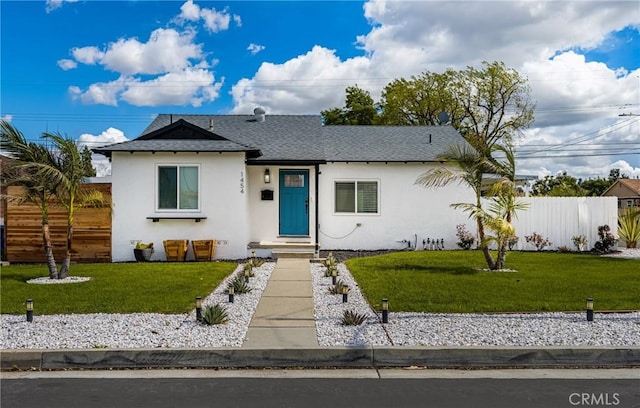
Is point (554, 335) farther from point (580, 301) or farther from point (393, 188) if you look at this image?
point (393, 188)

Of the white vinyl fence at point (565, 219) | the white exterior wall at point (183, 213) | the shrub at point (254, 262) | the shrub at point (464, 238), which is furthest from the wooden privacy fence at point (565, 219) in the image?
the white exterior wall at point (183, 213)

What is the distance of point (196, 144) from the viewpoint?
15.3m

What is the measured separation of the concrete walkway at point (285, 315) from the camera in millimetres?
6734

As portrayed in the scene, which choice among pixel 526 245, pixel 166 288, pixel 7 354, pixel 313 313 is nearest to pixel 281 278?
pixel 166 288

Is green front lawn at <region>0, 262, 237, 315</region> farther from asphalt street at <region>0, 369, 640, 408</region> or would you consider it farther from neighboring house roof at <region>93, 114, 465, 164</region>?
neighboring house roof at <region>93, 114, 465, 164</region>

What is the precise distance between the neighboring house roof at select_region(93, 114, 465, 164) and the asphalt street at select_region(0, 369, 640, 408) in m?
9.69

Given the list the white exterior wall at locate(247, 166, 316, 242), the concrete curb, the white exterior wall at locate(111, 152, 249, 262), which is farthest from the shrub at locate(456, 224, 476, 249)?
the concrete curb

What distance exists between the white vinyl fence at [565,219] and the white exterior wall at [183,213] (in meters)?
9.43

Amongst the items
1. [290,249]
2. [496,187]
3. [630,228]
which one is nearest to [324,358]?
[496,187]

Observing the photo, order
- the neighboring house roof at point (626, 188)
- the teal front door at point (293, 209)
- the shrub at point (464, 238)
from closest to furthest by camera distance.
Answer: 1. the teal front door at point (293, 209)
2. the shrub at point (464, 238)
3. the neighboring house roof at point (626, 188)

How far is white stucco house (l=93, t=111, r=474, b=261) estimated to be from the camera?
15148 mm

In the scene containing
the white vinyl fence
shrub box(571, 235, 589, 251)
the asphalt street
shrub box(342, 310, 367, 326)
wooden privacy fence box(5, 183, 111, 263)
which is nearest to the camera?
the asphalt street

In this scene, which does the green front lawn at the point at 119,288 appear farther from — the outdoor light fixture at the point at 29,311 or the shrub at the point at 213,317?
the shrub at the point at 213,317

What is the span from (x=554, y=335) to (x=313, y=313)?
3468 mm
